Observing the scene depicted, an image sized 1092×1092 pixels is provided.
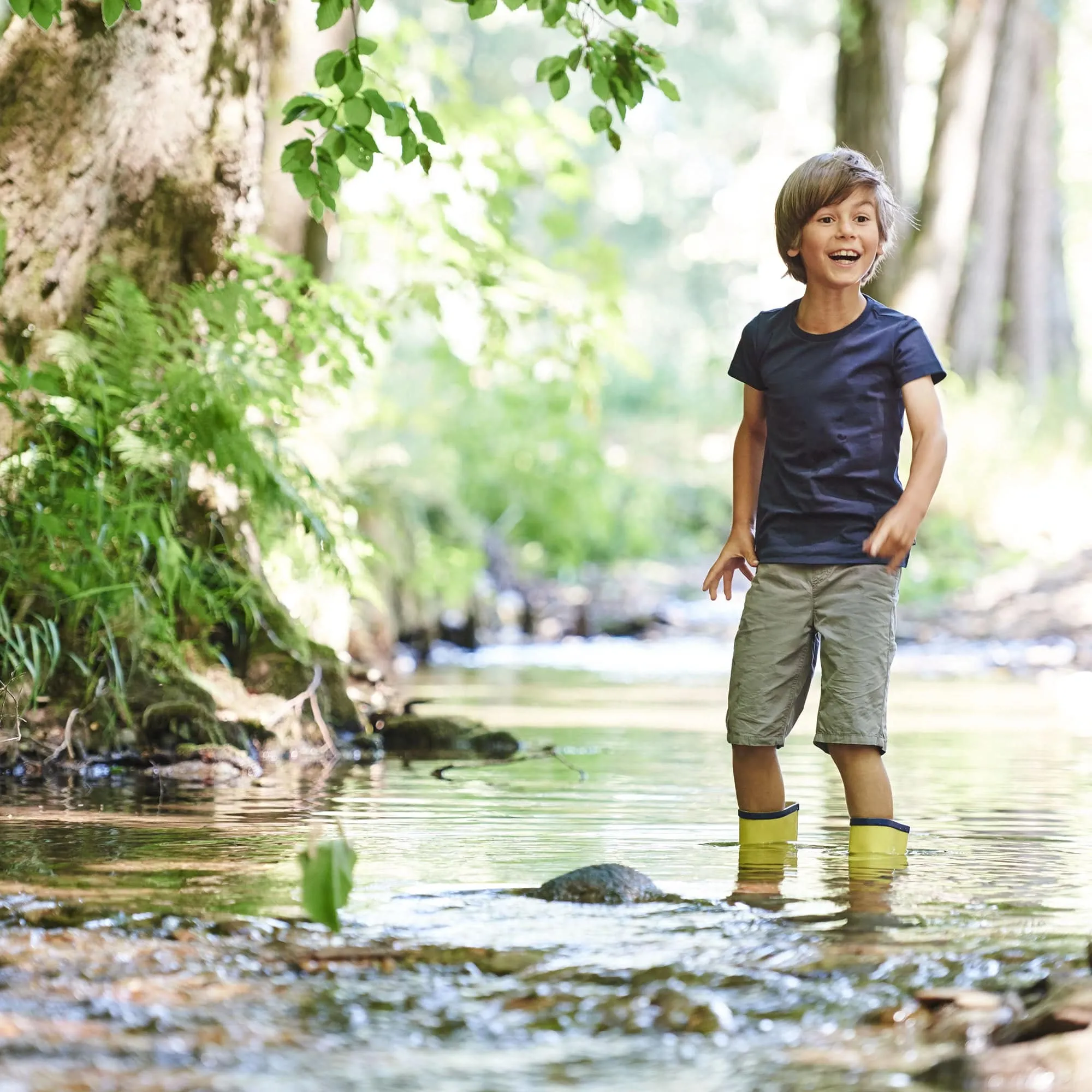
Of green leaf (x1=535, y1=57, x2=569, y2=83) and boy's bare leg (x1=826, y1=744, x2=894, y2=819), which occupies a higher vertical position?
green leaf (x1=535, y1=57, x2=569, y2=83)

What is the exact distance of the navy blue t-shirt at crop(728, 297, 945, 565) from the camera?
13.5ft

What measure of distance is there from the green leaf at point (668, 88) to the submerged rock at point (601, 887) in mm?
2168

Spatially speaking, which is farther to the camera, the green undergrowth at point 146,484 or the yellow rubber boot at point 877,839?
the green undergrowth at point 146,484

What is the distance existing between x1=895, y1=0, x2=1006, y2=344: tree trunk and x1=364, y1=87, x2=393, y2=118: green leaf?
12402 millimetres

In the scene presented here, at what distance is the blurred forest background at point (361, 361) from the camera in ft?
19.4

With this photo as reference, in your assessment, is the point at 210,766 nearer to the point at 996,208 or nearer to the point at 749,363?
the point at 749,363

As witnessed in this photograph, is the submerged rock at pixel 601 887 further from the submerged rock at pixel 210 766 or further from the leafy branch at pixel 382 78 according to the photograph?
the submerged rock at pixel 210 766

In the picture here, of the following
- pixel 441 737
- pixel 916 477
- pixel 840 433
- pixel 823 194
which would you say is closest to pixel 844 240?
pixel 823 194

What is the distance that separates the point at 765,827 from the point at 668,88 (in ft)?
6.45

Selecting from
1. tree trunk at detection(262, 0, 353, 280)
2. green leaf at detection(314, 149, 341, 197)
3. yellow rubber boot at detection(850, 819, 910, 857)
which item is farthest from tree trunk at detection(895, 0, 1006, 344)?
yellow rubber boot at detection(850, 819, 910, 857)

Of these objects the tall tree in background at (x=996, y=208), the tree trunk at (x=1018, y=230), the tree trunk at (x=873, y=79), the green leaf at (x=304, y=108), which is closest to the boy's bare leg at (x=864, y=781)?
the green leaf at (x=304, y=108)

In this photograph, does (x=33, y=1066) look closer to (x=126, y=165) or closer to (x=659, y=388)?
(x=126, y=165)

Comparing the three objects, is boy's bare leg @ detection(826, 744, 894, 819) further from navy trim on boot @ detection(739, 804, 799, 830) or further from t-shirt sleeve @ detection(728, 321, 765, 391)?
t-shirt sleeve @ detection(728, 321, 765, 391)

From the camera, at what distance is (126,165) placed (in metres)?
6.31
